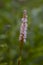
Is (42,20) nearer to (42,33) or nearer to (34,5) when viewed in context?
(42,33)

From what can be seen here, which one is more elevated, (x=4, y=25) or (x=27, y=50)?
(x=4, y=25)

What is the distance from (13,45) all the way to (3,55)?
111mm

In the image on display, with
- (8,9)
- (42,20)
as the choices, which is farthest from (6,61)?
(8,9)

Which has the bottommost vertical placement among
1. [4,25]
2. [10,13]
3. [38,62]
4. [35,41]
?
[38,62]

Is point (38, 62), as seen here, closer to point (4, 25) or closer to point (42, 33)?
point (42, 33)

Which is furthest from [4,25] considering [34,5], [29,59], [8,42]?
[34,5]

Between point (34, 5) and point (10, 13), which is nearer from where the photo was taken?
point (10, 13)

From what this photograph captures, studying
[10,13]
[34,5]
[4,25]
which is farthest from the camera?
[34,5]

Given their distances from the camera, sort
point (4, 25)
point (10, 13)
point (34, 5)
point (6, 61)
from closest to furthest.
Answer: point (6, 61)
point (4, 25)
point (10, 13)
point (34, 5)

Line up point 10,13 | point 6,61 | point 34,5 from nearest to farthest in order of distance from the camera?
point 6,61
point 10,13
point 34,5

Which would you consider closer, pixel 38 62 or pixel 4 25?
pixel 38 62

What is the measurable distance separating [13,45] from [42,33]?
0.22 meters

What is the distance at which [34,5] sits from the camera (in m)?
Answer: 3.16

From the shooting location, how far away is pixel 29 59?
2.35 metres
